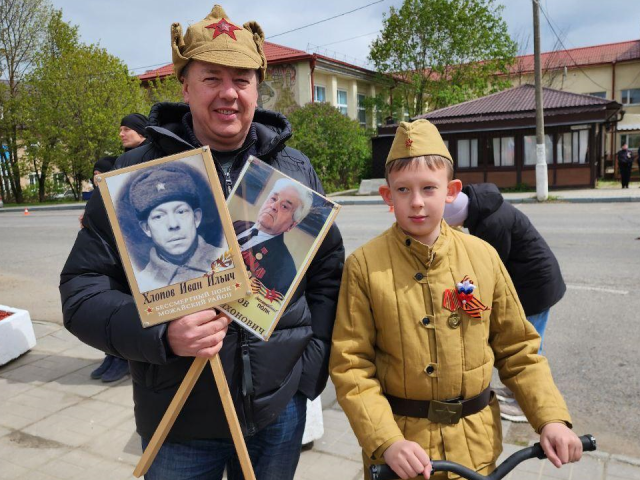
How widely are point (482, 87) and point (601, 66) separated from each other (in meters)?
10.6

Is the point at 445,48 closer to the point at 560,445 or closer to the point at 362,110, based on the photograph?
the point at 362,110

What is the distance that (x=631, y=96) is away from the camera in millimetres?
37438

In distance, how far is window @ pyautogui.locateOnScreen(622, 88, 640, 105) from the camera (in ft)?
122

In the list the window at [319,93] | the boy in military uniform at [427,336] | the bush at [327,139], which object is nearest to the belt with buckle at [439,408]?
the boy in military uniform at [427,336]

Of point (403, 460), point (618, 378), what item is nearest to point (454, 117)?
point (618, 378)

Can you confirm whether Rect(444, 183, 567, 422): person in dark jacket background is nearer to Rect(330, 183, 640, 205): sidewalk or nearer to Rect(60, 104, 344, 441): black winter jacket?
Rect(60, 104, 344, 441): black winter jacket

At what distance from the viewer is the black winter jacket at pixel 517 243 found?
3.37 meters

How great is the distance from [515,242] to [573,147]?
20955 millimetres

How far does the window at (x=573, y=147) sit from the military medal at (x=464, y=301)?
22.7 metres

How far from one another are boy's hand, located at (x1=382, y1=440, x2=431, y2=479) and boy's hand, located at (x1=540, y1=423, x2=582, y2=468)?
41 cm

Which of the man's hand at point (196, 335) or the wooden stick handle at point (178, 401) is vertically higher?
the man's hand at point (196, 335)

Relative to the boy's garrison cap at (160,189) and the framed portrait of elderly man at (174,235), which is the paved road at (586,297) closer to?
the framed portrait of elderly man at (174,235)

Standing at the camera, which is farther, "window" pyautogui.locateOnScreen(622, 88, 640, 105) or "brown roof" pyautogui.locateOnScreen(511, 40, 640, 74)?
"brown roof" pyautogui.locateOnScreen(511, 40, 640, 74)

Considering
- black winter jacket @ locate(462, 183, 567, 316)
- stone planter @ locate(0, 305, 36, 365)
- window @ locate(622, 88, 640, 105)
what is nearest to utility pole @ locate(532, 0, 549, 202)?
black winter jacket @ locate(462, 183, 567, 316)
